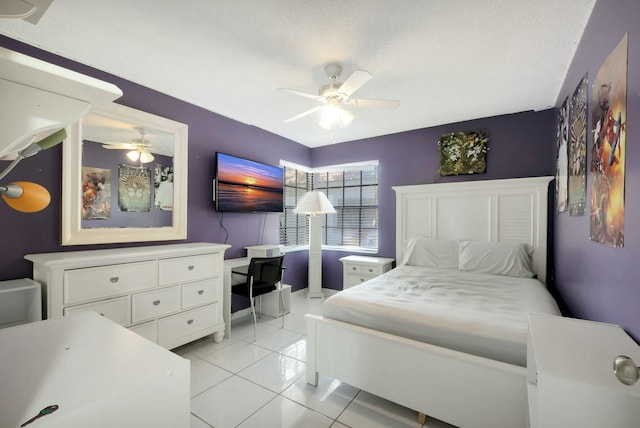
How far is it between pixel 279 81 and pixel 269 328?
2522 millimetres

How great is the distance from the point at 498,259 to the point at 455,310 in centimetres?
156

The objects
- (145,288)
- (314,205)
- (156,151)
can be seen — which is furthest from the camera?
(314,205)

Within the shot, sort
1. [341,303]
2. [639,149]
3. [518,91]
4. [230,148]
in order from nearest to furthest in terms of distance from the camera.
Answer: [639,149] → [341,303] → [518,91] → [230,148]

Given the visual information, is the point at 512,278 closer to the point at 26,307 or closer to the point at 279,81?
the point at 279,81

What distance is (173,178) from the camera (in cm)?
279

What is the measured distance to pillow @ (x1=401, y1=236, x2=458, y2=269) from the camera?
3.23 m

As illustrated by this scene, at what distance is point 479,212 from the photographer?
337cm

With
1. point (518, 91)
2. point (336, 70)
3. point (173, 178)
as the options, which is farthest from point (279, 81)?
point (518, 91)

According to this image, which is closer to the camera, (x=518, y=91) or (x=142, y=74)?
(x=142, y=74)

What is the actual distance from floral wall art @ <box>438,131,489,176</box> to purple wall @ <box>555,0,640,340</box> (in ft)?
4.03

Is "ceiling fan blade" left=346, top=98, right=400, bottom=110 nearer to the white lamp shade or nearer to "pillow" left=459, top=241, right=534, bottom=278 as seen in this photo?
the white lamp shade

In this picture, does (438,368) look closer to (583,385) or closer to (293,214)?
(583,385)

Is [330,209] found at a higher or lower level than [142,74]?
lower

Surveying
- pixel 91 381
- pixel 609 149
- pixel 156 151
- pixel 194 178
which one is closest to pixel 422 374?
pixel 609 149
